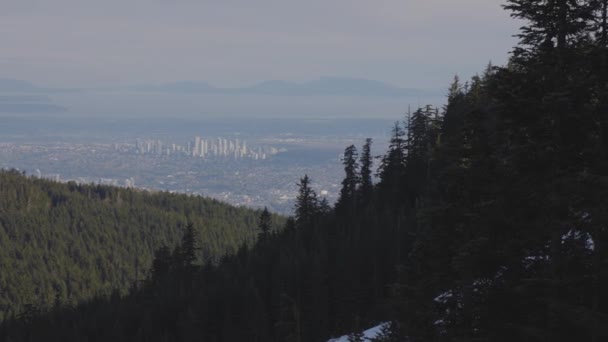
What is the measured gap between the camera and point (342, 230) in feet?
211

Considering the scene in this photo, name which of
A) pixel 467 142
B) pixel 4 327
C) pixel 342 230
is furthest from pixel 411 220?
pixel 4 327

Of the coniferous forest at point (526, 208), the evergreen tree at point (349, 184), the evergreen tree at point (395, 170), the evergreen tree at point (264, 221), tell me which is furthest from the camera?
the evergreen tree at point (264, 221)

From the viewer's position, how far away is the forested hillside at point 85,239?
142750 mm

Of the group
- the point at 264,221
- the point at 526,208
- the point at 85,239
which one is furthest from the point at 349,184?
the point at 85,239

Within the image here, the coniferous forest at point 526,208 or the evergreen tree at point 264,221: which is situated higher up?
the coniferous forest at point 526,208

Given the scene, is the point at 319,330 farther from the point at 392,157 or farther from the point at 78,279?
the point at 78,279

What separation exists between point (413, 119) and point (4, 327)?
208 ft

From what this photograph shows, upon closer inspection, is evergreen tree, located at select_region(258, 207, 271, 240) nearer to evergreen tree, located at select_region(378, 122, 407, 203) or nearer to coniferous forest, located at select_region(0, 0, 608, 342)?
evergreen tree, located at select_region(378, 122, 407, 203)

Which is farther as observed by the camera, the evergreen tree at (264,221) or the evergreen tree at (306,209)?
the evergreen tree at (264,221)

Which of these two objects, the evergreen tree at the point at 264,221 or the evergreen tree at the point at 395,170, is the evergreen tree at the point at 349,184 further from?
the evergreen tree at the point at 264,221

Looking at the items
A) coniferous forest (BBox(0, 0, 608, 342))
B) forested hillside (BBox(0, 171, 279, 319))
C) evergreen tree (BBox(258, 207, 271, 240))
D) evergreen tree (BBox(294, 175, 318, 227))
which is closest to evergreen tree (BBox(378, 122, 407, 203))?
evergreen tree (BBox(294, 175, 318, 227))

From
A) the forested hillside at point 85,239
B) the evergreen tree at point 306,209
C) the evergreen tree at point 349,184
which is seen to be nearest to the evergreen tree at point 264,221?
the evergreen tree at point 306,209

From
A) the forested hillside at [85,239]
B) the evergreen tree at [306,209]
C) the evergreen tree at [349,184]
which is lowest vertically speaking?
the forested hillside at [85,239]

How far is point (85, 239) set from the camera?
175 metres
